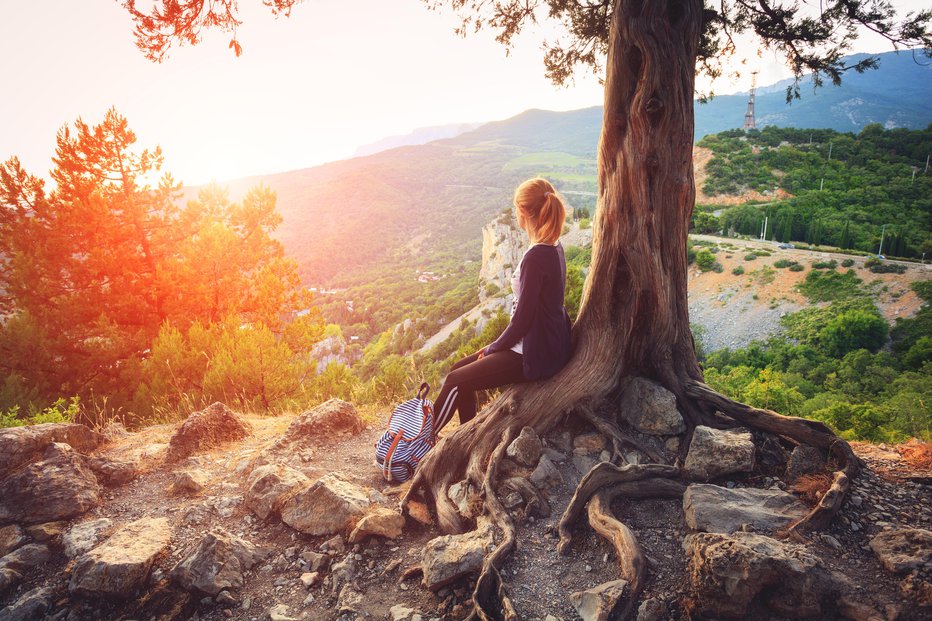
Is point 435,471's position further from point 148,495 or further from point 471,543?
point 148,495

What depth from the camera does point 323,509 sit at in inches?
117

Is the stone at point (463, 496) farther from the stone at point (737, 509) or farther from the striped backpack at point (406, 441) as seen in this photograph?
the stone at point (737, 509)

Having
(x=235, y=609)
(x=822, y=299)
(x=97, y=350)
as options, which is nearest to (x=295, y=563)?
(x=235, y=609)

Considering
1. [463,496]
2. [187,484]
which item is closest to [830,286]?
[463,496]

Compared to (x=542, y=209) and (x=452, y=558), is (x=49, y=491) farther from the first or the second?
(x=542, y=209)

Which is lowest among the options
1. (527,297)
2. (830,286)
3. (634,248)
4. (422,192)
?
(830,286)

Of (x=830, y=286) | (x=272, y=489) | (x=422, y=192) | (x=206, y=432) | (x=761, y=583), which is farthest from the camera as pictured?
(x=422, y=192)

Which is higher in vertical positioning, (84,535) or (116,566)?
(116,566)

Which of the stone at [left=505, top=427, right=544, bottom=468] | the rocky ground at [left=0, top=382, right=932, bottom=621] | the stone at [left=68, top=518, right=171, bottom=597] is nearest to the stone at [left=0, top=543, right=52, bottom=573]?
the rocky ground at [left=0, top=382, right=932, bottom=621]

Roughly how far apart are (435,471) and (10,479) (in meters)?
2.95

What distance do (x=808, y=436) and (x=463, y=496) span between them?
7.70ft

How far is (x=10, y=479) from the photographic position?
3076 millimetres

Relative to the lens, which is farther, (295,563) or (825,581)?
(295,563)

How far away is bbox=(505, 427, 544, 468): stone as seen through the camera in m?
3.16
